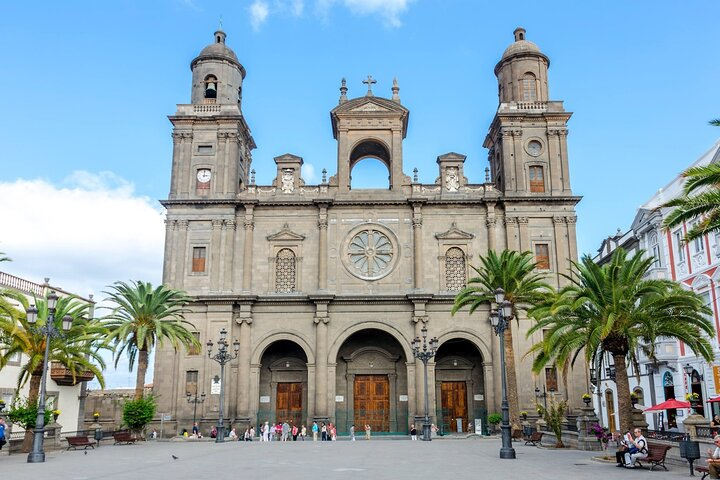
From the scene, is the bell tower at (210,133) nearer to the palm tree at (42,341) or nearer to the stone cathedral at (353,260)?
the stone cathedral at (353,260)

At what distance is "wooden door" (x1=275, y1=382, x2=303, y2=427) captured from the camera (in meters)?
45.6

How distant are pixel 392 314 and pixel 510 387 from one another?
397 inches

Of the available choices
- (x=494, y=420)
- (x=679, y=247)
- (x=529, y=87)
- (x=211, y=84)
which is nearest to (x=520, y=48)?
(x=529, y=87)

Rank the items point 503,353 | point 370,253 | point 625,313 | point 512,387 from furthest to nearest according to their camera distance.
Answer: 1. point 370,253
2. point 512,387
3. point 503,353
4. point 625,313

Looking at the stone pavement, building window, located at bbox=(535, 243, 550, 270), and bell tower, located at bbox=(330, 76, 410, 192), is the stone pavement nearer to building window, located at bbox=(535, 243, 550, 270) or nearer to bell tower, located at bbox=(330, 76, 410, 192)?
building window, located at bbox=(535, 243, 550, 270)

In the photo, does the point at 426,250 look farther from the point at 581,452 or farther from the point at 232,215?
the point at 581,452

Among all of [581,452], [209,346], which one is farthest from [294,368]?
[581,452]

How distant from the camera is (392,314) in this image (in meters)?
44.8

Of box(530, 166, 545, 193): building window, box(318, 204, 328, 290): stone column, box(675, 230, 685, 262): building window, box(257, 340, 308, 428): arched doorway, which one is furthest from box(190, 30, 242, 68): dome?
box(675, 230, 685, 262): building window

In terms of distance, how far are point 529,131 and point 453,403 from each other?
64.6 feet

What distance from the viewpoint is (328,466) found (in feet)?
67.4

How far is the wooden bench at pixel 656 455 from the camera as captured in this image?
19359 millimetres

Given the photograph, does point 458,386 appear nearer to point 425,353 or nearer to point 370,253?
point 425,353

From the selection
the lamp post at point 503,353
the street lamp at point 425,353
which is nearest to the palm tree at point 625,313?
the lamp post at point 503,353
